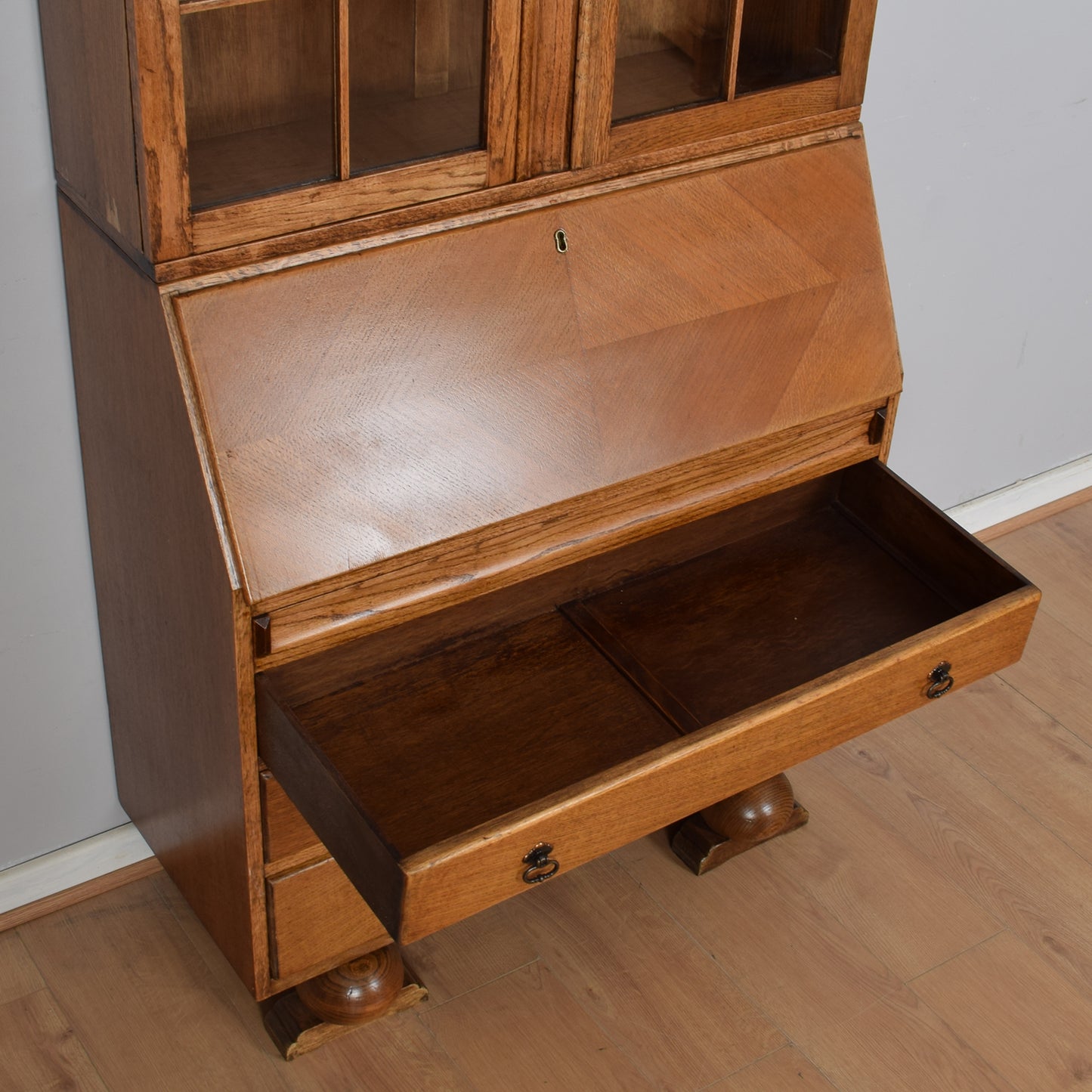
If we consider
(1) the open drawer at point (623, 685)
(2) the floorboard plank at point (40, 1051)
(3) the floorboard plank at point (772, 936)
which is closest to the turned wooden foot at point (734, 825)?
(3) the floorboard plank at point (772, 936)

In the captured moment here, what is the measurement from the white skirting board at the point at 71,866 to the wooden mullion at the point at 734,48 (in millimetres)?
1207

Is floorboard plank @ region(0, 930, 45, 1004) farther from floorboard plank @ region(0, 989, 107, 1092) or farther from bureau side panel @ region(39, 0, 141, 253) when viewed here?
bureau side panel @ region(39, 0, 141, 253)

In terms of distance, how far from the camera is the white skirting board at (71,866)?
6.09 ft

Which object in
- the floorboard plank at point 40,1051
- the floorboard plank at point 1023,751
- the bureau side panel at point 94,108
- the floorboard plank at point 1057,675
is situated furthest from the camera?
the floorboard plank at point 1057,675

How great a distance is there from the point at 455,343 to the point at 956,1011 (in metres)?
1.07

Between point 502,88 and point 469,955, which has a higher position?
point 502,88

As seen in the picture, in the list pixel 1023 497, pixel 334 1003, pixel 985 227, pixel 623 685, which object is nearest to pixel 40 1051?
pixel 334 1003

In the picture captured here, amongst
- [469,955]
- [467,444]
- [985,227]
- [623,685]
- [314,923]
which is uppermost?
[467,444]

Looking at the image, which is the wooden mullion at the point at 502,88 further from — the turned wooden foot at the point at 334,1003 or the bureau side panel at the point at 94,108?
the turned wooden foot at the point at 334,1003

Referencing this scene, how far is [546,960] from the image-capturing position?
6.10 ft

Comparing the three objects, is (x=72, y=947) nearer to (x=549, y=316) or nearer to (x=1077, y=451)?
(x=549, y=316)

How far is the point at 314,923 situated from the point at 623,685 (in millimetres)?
450

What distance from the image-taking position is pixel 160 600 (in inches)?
59.2

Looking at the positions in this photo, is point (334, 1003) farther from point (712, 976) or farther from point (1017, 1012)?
point (1017, 1012)
